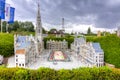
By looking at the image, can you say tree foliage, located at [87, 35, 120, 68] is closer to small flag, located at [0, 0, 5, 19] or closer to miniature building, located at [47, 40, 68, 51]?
miniature building, located at [47, 40, 68, 51]

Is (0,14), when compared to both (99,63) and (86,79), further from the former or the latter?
(86,79)

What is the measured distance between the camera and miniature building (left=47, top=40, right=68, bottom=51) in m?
31.6

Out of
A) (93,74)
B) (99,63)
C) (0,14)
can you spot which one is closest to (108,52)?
(99,63)

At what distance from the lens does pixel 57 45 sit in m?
31.7

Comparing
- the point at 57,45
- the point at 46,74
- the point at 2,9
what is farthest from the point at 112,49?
the point at 57,45

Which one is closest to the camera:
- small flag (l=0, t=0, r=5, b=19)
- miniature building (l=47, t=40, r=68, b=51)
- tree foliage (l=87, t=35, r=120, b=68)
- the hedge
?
the hedge

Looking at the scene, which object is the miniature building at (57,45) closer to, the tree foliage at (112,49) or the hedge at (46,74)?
the tree foliage at (112,49)

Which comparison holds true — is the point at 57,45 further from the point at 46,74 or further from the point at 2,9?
the point at 46,74

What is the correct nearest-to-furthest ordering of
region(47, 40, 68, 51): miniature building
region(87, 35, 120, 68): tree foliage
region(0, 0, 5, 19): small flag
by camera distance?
region(87, 35, 120, 68): tree foliage
region(0, 0, 5, 19): small flag
region(47, 40, 68, 51): miniature building

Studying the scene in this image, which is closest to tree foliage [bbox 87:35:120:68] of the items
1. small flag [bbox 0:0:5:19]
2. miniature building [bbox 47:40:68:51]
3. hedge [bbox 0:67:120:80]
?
hedge [bbox 0:67:120:80]

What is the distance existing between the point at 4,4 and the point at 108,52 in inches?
547

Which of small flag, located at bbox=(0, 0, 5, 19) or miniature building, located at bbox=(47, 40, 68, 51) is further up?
small flag, located at bbox=(0, 0, 5, 19)

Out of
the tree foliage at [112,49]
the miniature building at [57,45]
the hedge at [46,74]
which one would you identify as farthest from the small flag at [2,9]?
the hedge at [46,74]

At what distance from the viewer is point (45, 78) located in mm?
7637
